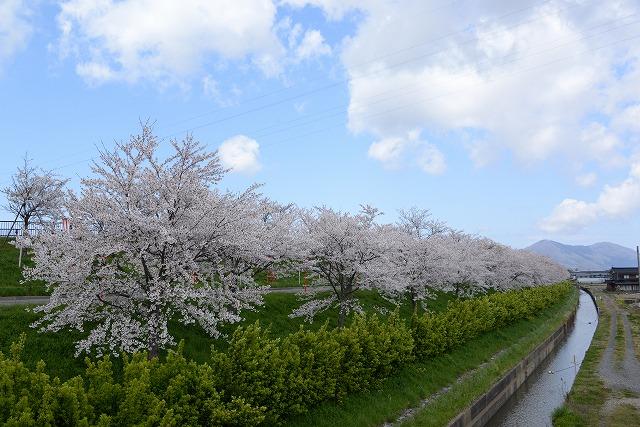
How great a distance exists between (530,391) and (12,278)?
2822 centimetres

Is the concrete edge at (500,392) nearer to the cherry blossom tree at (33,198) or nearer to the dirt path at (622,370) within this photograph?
the dirt path at (622,370)

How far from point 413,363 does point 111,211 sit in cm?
1298

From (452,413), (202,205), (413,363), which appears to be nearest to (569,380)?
(413,363)

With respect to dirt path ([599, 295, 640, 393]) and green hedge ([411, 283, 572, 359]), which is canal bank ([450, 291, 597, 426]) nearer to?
dirt path ([599, 295, 640, 393])

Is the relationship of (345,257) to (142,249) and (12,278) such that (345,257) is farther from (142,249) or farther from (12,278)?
(12,278)

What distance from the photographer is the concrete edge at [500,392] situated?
53.1ft

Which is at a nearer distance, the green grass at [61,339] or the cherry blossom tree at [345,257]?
the green grass at [61,339]

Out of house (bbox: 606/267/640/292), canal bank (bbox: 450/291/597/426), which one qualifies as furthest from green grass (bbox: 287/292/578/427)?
house (bbox: 606/267/640/292)

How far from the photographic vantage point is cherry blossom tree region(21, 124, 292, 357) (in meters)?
13.7

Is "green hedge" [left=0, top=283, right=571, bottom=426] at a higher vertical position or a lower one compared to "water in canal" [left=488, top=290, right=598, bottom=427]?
higher

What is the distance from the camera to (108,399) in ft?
27.9

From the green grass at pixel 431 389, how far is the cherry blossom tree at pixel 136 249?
4071mm

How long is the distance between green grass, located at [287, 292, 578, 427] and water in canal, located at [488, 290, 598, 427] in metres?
1.41

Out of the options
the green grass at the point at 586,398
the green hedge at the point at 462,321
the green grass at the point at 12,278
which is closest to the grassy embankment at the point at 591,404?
the green grass at the point at 586,398
